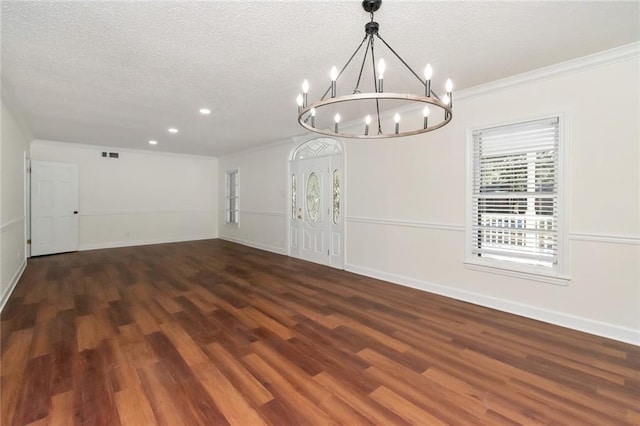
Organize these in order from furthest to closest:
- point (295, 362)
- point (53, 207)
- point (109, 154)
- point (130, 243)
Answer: point (130, 243) < point (109, 154) < point (53, 207) < point (295, 362)

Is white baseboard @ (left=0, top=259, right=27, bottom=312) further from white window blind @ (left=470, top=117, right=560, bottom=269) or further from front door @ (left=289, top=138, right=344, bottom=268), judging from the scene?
white window blind @ (left=470, top=117, right=560, bottom=269)

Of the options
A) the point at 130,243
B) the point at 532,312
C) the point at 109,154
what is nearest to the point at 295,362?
the point at 532,312

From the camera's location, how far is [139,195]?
796 centimetres

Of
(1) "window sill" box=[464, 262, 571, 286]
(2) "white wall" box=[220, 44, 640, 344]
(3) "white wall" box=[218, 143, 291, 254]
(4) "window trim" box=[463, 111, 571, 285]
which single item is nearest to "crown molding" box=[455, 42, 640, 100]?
(2) "white wall" box=[220, 44, 640, 344]

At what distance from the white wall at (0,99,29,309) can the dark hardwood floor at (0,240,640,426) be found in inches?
17.6

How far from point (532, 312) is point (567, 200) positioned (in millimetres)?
1235

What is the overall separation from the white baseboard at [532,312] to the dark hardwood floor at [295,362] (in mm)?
114

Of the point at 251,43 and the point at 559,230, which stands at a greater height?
the point at 251,43

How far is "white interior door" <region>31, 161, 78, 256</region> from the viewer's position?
6.33 metres

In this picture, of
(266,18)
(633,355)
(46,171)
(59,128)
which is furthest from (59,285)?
(633,355)

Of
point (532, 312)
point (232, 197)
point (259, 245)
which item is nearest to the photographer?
point (532, 312)

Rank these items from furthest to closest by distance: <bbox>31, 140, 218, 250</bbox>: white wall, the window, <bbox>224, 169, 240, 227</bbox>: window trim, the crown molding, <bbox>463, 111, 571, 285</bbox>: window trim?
1. the window
2. <bbox>224, 169, 240, 227</bbox>: window trim
3. <bbox>31, 140, 218, 250</bbox>: white wall
4. <bbox>463, 111, 571, 285</bbox>: window trim
5. the crown molding

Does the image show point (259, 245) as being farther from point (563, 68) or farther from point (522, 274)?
point (563, 68)

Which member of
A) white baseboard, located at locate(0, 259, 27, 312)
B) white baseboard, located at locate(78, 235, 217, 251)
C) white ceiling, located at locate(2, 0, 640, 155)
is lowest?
white baseboard, located at locate(0, 259, 27, 312)
